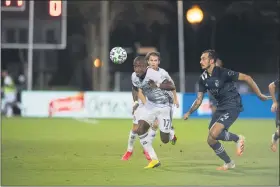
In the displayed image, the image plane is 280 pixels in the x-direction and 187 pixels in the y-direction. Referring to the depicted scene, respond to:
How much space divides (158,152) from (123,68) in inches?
996

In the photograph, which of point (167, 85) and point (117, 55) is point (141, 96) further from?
point (117, 55)

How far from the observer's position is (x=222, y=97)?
1179 cm

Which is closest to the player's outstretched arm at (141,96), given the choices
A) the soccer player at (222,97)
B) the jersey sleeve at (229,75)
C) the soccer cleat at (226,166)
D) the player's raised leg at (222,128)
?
the soccer player at (222,97)

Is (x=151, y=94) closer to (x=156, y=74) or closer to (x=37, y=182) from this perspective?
(x=156, y=74)

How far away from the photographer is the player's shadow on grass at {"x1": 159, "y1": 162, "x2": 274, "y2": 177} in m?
11.9

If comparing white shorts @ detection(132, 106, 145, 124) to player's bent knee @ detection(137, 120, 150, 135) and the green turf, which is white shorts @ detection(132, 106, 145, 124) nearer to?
player's bent knee @ detection(137, 120, 150, 135)

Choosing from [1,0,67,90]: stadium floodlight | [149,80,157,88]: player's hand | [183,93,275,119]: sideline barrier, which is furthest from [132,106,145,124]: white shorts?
[183,93,275,119]: sideline barrier

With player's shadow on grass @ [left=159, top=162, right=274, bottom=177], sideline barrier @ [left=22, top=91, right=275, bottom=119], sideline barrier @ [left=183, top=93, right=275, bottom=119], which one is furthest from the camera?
sideline barrier @ [left=183, top=93, right=275, bottom=119]

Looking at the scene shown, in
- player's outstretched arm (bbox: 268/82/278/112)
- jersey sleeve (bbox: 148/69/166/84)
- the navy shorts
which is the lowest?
the navy shorts

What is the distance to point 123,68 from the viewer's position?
4081 cm

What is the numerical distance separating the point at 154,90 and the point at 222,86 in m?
1.25

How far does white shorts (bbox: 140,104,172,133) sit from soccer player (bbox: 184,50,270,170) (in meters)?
0.55

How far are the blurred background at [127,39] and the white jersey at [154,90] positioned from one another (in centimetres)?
692

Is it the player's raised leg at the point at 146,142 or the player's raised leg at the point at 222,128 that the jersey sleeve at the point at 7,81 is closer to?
the player's raised leg at the point at 146,142
